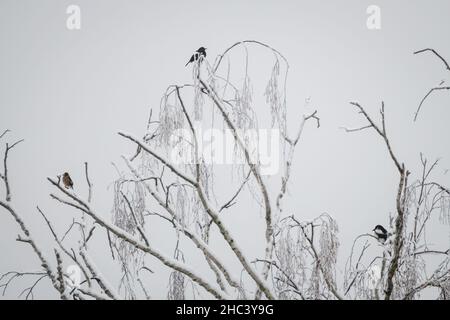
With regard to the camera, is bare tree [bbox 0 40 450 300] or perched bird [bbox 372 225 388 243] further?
perched bird [bbox 372 225 388 243]

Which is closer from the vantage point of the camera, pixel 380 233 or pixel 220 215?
pixel 220 215

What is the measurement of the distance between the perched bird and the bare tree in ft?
0.72

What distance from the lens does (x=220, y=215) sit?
1.86m

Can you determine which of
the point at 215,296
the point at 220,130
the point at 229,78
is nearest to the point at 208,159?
the point at 220,130

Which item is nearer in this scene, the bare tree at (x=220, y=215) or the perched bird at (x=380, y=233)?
the bare tree at (x=220, y=215)

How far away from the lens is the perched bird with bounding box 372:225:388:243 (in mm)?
2504

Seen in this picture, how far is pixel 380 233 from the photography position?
2570mm

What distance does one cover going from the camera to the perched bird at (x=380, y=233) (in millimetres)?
2504

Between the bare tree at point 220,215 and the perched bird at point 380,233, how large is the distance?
8.7 inches

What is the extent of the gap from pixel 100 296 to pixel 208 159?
2.30ft

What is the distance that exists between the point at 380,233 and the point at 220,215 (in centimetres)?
114

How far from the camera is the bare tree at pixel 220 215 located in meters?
1.81
